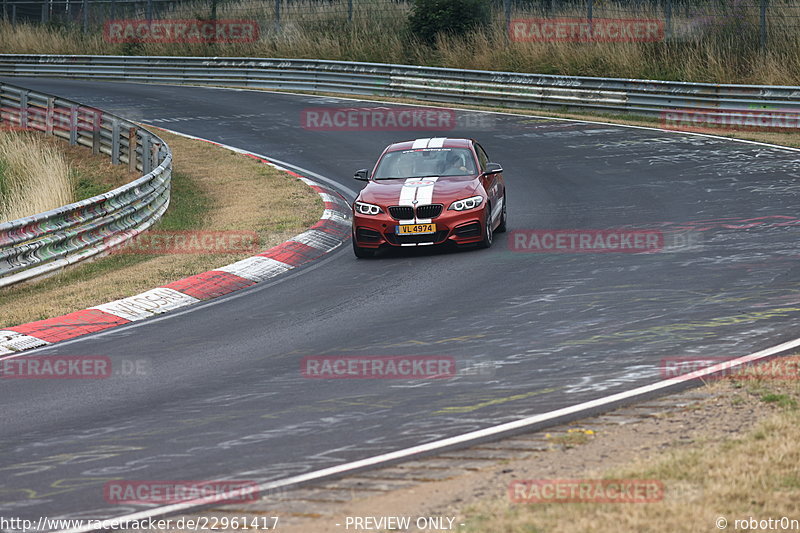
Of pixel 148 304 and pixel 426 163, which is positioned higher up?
pixel 426 163

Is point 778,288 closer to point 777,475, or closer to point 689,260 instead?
point 689,260

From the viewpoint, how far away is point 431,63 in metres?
34.2

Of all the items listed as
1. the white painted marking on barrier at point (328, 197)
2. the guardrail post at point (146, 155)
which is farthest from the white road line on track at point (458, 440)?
the guardrail post at point (146, 155)

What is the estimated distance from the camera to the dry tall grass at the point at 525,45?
2794 centimetres

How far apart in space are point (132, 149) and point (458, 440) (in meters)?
16.3

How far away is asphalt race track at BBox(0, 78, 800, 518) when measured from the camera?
7.07 meters

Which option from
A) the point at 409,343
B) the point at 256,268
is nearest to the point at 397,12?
the point at 256,268

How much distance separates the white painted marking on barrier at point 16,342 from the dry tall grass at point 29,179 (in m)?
6.97

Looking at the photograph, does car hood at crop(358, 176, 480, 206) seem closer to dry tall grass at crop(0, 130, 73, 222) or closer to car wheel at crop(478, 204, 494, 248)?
car wheel at crop(478, 204, 494, 248)

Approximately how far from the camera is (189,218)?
708 inches

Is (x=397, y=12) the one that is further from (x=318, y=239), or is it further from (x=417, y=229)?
(x=417, y=229)

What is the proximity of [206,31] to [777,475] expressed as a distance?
125 ft

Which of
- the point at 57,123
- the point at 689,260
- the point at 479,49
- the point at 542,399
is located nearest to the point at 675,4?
the point at 479,49

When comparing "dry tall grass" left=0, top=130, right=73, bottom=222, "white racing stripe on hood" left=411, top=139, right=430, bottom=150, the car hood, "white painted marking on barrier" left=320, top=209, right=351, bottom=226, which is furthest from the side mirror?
"dry tall grass" left=0, top=130, right=73, bottom=222
